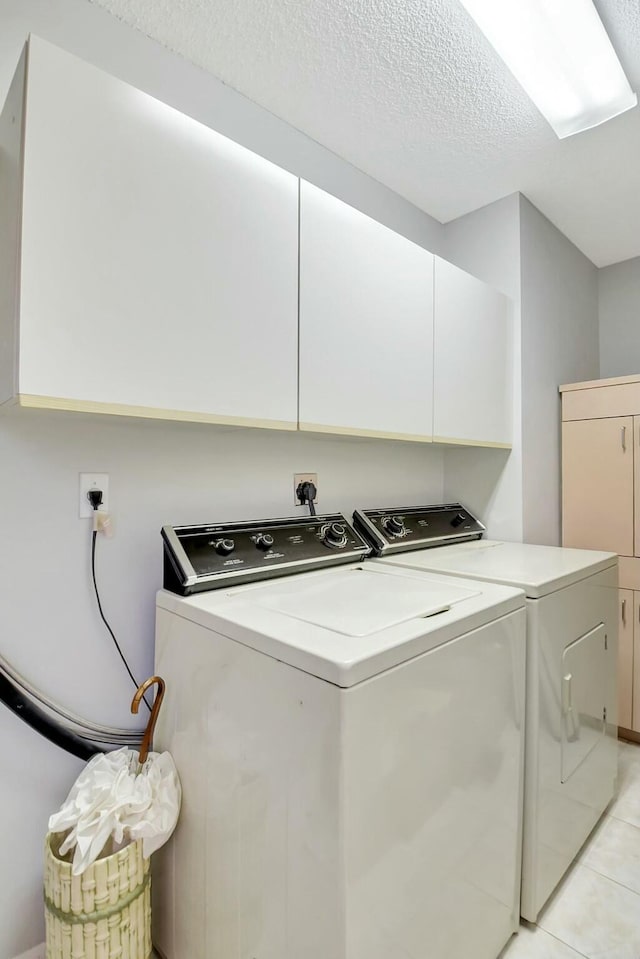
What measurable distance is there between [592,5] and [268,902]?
2.44m

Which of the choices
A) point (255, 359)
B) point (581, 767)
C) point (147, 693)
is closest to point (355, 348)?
point (255, 359)

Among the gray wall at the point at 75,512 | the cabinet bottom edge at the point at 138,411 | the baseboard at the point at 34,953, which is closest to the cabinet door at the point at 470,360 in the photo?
the gray wall at the point at 75,512

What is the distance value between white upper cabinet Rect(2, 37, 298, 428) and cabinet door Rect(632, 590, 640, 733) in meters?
2.09

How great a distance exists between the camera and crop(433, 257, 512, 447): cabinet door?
2.00m

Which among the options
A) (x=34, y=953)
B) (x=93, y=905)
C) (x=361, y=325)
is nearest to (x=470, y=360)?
(x=361, y=325)

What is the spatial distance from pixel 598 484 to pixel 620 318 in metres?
1.32

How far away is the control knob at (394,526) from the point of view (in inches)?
79.2

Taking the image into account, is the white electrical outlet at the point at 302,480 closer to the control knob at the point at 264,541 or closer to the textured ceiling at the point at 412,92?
the control knob at the point at 264,541

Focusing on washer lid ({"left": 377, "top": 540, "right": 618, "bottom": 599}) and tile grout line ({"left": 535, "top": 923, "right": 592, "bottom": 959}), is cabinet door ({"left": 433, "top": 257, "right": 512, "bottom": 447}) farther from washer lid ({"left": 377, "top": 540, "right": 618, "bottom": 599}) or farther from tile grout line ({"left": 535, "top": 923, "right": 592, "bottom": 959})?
tile grout line ({"left": 535, "top": 923, "right": 592, "bottom": 959})

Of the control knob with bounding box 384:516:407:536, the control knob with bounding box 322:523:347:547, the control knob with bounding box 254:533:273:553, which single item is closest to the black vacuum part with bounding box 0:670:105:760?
the control knob with bounding box 254:533:273:553

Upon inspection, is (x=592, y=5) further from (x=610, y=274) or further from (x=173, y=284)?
(x=610, y=274)

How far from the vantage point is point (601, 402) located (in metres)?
2.54

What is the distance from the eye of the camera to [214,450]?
1.62 metres

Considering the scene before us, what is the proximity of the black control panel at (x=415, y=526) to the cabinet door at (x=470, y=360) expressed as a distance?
388 mm
